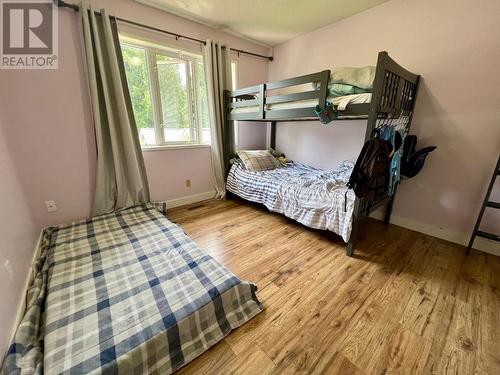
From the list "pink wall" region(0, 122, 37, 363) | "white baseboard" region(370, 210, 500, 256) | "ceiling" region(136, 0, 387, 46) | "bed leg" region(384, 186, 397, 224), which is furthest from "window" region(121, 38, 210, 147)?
"white baseboard" region(370, 210, 500, 256)

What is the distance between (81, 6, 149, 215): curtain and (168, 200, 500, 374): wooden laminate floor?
0.97 meters

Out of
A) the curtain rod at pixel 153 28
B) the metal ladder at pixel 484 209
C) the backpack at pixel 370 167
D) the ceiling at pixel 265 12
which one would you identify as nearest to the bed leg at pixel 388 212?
the metal ladder at pixel 484 209

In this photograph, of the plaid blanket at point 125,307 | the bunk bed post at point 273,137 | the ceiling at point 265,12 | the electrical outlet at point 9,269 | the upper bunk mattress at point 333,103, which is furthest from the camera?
the bunk bed post at point 273,137

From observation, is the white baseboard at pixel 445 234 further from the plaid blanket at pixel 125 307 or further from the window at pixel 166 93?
the window at pixel 166 93

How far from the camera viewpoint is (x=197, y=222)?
237 centimetres

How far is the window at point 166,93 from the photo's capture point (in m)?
2.34

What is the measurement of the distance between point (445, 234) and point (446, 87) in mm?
1399

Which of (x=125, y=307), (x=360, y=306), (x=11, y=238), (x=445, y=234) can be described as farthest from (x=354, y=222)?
(x=11, y=238)

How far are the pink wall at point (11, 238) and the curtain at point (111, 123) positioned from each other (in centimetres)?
57

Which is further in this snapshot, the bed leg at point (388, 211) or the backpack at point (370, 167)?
the bed leg at point (388, 211)

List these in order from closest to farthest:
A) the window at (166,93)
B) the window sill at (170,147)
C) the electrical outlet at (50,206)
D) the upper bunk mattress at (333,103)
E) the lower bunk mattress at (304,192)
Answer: the upper bunk mattress at (333,103) → the lower bunk mattress at (304,192) → the electrical outlet at (50,206) → the window at (166,93) → the window sill at (170,147)

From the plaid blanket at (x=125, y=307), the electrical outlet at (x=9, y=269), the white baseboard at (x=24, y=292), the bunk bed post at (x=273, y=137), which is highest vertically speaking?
the bunk bed post at (x=273, y=137)

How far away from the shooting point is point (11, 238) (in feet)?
4.18

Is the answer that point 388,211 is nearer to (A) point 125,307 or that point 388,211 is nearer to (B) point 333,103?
(B) point 333,103
